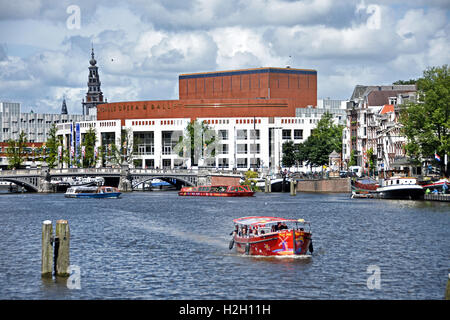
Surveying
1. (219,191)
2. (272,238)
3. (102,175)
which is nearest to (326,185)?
(219,191)

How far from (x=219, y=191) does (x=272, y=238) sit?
111m

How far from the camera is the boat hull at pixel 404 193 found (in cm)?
12678

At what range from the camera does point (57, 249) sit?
5253 cm

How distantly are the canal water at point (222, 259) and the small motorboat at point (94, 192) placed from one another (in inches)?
2114

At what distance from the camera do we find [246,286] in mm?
52906

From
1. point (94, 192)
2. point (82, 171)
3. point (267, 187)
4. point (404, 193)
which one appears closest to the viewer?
point (404, 193)

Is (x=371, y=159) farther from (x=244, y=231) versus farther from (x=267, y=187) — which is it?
(x=244, y=231)

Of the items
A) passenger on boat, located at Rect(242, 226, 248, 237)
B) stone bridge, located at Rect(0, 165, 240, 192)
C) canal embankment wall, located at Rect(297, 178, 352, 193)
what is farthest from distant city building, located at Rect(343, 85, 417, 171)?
passenger on boat, located at Rect(242, 226, 248, 237)

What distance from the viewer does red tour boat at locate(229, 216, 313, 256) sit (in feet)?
206

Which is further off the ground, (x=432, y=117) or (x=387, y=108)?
(x=387, y=108)

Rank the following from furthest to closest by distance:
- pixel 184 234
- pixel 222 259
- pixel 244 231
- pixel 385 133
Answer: pixel 385 133
pixel 184 234
pixel 244 231
pixel 222 259
